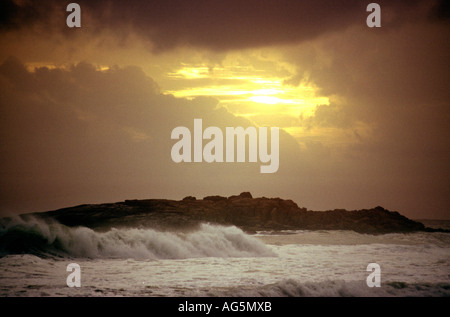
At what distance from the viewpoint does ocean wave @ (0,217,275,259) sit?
66.5 feet

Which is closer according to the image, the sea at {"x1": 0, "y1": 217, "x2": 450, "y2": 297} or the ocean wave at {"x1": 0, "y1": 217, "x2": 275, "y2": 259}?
the sea at {"x1": 0, "y1": 217, "x2": 450, "y2": 297}

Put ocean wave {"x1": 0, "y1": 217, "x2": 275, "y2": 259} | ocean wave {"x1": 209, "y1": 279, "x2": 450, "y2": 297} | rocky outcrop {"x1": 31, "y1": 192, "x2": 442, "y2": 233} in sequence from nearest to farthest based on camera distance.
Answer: ocean wave {"x1": 209, "y1": 279, "x2": 450, "y2": 297}, ocean wave {"x1": 0, "y1": 217, "x2": 275, "y2": 259}, rocky outcrop {"x1": 31, "y1": 192, "x2": 442, "y2": 233}

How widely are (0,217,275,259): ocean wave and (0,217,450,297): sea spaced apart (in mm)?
43

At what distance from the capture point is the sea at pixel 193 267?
1357 centimetres

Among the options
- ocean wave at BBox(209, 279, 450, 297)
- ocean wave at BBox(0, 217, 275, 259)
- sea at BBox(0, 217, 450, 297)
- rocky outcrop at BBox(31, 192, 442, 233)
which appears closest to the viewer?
ocean wave at BBox(209, 279, 450, 297)

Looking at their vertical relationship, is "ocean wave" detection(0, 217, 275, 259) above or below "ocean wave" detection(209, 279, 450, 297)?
above

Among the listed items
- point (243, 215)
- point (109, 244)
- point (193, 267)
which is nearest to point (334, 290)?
point (193, 267)

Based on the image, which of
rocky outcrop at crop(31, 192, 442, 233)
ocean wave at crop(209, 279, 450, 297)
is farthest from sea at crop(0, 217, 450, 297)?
rocky outcrop at crop(31, 192, 442, 233)

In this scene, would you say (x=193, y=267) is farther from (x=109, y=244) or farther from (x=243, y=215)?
(x=243, y=215)

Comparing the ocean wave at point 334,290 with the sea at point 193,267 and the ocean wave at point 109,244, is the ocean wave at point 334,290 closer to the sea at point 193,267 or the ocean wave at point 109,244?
the sea at point 193,267

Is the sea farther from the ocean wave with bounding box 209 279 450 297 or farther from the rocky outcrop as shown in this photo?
the rocky outcrop
